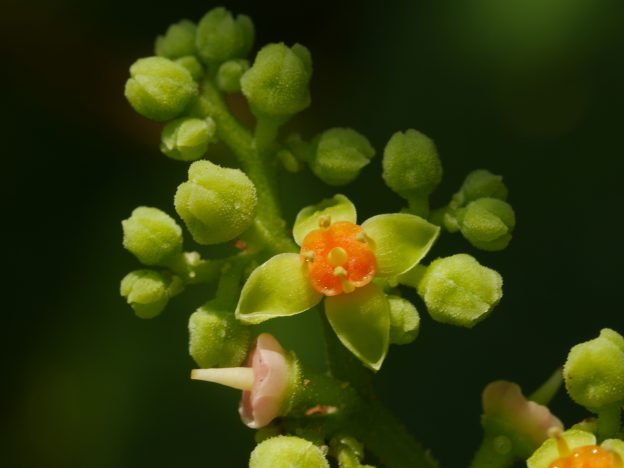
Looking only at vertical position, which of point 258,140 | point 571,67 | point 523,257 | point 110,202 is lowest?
point 523,257

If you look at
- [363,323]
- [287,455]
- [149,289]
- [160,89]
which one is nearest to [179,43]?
[160,89]

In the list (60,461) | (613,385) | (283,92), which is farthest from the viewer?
(60,461)

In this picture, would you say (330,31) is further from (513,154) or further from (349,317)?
(349,317)

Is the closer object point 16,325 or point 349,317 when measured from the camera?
point 349,317

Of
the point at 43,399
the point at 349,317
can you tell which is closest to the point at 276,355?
the point at 349,317

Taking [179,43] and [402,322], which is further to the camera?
[179,43]

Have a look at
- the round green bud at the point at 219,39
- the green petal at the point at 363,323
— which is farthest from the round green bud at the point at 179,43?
the green petal at the point at 363,323

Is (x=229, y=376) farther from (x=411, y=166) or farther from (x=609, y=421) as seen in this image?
(x=609, y=421)
